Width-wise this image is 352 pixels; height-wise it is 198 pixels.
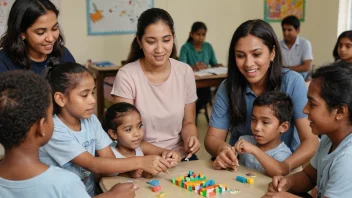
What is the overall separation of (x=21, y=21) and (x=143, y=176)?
1167 mm

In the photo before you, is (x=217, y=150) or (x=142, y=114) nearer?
(x=217, y=150)

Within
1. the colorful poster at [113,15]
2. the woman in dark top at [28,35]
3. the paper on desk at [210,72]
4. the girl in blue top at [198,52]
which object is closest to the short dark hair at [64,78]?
the woman in dark top at [28,35]

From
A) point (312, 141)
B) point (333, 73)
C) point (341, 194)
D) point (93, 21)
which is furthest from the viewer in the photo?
point (93, 21)

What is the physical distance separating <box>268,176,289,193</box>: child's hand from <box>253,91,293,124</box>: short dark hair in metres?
0.48

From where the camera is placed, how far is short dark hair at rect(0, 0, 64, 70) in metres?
2.28

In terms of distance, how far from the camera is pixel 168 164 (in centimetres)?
195

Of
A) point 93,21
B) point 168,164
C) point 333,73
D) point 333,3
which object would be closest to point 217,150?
point 168,164

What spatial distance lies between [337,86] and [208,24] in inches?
223

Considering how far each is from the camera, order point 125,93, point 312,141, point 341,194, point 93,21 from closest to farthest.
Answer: point 341,194, point 312,141, point 125,93, point 93,21

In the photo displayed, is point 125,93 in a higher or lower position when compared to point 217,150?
higher

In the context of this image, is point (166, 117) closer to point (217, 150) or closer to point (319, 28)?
point (217, 150)

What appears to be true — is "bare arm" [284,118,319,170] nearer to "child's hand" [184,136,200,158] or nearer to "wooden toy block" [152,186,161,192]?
"child's hand" [184,136,200,158]

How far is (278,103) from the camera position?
218 centimetres

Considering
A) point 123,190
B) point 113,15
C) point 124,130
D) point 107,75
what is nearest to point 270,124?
point 124,130
